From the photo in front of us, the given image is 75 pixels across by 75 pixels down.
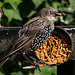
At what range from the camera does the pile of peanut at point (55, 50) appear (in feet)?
11.8

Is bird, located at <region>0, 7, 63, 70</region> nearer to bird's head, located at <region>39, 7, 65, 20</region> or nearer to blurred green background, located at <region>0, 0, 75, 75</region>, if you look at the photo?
bird's head, located at <region>39, 7, 65, 20</region>

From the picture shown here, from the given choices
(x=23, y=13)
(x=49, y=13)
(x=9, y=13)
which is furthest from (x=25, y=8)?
(x=49, y=13)

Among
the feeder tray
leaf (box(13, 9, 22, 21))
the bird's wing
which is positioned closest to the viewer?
the bird's wing

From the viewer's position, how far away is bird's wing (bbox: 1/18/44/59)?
331 centimetres

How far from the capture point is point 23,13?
482cm

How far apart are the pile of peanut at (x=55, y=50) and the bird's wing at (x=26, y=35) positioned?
0.92ft

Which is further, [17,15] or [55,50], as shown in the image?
[17,15]

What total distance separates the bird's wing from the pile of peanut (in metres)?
0.28

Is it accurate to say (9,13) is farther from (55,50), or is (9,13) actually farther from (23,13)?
(55,50)

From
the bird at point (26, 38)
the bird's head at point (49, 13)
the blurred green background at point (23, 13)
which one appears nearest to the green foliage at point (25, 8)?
the blurred green background at point (23, 13)

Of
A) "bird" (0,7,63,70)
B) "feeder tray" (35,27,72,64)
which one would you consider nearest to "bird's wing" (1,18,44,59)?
"bird" (0,7,63,70)

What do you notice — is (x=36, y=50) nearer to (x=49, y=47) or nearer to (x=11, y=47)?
(x=49, y=47)

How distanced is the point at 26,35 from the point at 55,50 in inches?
19.2

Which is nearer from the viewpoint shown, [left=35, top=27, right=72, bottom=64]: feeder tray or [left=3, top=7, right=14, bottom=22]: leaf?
[left=35, top=27, right=72, bottom=64]: feeder tray
